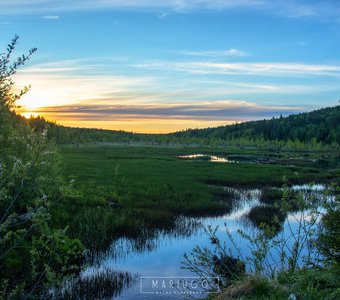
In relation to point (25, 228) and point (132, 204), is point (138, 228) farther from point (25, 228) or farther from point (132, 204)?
point (25, 228)

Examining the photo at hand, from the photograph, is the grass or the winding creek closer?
the winding creek

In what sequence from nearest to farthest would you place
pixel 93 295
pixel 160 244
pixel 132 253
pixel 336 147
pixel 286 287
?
1. pixel 286 287
2. pixel 93 295
3. pixel 132 253
4. pixel 160 244
5. pixel 336 147

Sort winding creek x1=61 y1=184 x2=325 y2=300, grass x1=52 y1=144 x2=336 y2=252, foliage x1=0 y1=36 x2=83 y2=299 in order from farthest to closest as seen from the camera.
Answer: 1. grass x1=52 y1=144 x2=336 y2=252
2. winding creek x1=61 y1=184 x2=325 y2=300
3. foliage x1=0 y1=36 x2=83 y2=299

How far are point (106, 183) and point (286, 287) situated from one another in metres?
27.1

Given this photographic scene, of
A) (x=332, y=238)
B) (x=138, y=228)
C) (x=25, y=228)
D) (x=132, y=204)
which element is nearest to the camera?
(x=25, y=228)

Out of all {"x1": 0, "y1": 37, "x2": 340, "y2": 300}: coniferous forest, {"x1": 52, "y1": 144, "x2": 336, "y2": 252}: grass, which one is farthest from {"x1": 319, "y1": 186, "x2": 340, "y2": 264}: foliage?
{"x1": 52, "y1": 144, "x2": 336, "y2": 252}: grass

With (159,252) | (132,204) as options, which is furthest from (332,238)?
(132,204)

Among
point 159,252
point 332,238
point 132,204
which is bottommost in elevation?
point 159,252

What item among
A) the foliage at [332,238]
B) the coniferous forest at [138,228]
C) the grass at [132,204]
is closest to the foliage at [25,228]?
the coniferous forest at [138,228]

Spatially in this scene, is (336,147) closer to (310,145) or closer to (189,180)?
(310,145)

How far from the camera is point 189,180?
127 feet

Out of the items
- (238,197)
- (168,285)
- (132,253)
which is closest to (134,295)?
(168,285)

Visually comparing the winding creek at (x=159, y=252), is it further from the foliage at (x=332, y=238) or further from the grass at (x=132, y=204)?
the foliage at (x=332, y=238)

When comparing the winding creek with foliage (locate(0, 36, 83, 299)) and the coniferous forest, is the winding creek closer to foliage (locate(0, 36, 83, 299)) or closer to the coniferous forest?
the coniferous forest
